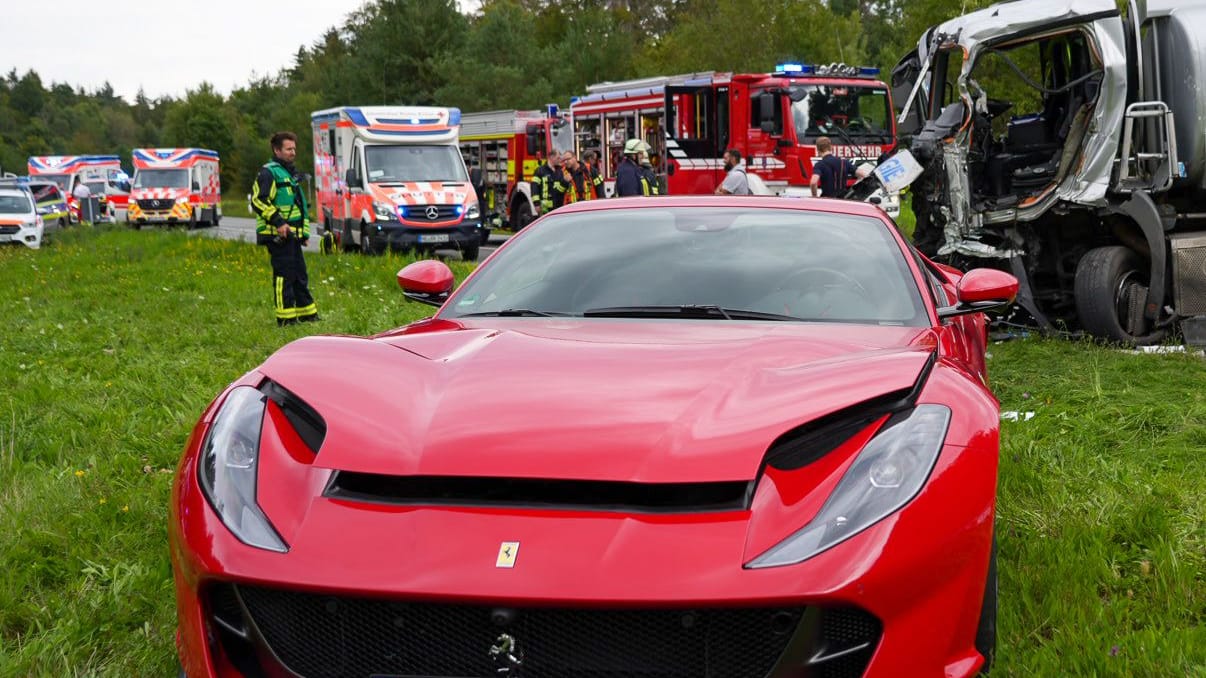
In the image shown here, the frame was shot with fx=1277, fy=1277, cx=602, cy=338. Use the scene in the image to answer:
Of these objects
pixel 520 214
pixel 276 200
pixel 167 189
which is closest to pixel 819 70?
pixel 520 214

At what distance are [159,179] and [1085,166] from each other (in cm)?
3726

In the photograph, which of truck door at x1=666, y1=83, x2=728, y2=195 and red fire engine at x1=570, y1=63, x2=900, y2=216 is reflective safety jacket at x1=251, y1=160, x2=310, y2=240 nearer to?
red fire engine at x1=570, y1=63, x2=900, y2=216

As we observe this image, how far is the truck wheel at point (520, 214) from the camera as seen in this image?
27358 mm

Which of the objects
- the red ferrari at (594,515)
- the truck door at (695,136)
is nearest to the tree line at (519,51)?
the truck door at (695,136)

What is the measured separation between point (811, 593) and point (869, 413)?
0.53m

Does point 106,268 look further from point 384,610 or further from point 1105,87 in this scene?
point 384,610

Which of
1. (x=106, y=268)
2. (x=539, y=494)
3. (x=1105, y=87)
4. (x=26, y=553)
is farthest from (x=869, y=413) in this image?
(x=106, y=268)

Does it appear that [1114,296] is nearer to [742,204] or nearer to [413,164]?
[742,204]

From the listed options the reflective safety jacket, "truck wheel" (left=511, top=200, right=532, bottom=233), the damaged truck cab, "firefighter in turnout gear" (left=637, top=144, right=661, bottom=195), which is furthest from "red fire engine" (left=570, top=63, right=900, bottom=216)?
the reflective safety jacket

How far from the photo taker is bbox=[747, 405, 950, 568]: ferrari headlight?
2.42 meters

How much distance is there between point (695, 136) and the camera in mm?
21266

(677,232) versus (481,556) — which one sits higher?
(677,232)

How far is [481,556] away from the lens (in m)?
2.42

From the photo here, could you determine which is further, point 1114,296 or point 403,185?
point 403,185
